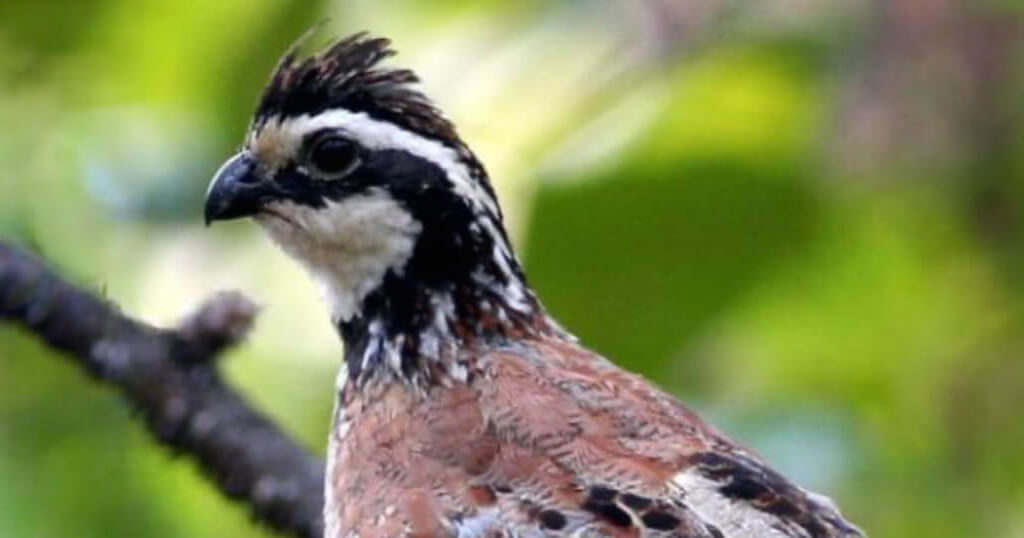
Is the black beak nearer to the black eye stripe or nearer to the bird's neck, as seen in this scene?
the black eye stripe

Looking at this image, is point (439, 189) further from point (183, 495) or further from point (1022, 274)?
point (1022, 274)

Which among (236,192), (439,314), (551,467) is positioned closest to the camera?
(551,467)

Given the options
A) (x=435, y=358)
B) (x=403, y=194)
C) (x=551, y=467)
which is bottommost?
(x=551, y=467)

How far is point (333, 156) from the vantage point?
19.5 ft

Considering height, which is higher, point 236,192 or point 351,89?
point 351,89

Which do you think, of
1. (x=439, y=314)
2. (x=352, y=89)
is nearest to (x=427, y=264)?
(x=439, y=314)

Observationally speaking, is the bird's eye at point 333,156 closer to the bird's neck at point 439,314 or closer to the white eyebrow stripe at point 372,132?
the white eyebrow stripe at point 372,132

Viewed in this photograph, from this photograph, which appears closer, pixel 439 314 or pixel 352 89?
pixel 352 89

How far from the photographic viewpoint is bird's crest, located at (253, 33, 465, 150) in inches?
231

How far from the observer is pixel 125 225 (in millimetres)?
6176

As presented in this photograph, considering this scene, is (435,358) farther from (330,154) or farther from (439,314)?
(330,154)

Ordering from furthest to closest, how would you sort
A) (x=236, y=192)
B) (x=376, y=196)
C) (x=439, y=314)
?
(x=439, y=314), (x=376, y=196), (x=236, y=192)

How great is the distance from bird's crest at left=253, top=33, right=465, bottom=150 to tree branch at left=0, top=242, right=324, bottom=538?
0.44m

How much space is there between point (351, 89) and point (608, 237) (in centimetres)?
67
